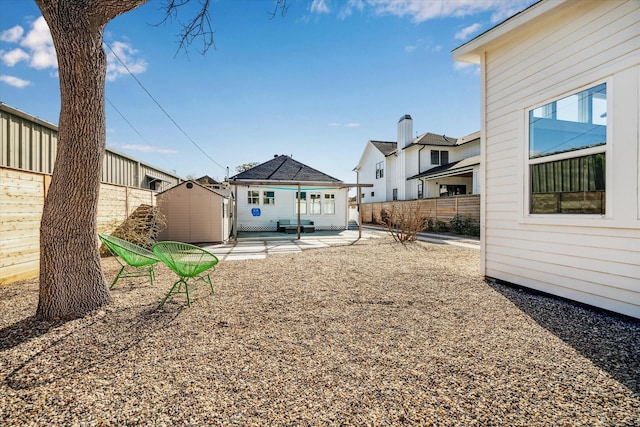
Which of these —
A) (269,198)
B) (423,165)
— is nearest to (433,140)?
(423,165)

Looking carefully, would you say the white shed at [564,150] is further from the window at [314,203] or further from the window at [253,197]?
the window at [253,197]

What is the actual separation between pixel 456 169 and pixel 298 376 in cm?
1708

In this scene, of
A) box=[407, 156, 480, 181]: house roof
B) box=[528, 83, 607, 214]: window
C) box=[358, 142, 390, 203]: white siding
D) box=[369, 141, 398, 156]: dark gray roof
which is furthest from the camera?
box=[369, 141, 398, 156]: dark gray roof

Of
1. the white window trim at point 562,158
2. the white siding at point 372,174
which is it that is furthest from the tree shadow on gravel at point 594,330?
the white siding at point 372,174

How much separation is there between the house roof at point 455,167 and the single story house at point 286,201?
636 cm

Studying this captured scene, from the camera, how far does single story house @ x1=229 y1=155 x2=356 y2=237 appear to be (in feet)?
52.1

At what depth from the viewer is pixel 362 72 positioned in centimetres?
1096

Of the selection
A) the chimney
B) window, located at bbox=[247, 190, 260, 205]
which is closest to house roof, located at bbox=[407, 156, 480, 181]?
the chimney

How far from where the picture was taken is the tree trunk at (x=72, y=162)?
3119 millimetres

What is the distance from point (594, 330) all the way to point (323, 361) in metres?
2.85

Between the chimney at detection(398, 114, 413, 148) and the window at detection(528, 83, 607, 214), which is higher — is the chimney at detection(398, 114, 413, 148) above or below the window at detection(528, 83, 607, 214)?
above

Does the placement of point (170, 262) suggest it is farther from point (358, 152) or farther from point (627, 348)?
point (358, 152)

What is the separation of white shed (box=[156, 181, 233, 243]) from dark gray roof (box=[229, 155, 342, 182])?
20.0ft

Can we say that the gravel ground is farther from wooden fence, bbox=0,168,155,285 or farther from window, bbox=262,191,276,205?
window, bbox=262,191,276,205
